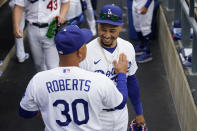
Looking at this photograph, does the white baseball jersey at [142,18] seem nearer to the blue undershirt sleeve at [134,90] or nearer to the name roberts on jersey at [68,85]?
the blue undershirt sleeve at [134,90]

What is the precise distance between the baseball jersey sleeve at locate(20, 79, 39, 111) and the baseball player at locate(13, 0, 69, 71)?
232 centimetres

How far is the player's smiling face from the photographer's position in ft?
12.0

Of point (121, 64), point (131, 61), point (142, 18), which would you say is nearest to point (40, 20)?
point (131, 61)

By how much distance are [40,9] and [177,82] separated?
7.02 ft

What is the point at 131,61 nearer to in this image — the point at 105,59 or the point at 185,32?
the point at 105,59

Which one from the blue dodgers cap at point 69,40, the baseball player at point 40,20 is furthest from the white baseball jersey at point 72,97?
the baseball player at point 40,20

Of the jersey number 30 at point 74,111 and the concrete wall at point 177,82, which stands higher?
the jersey number 30 at point 74,111

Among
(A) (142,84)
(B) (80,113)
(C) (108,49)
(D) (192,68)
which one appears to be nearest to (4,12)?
(A) (142,84)

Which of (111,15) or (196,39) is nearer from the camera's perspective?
(111,15)

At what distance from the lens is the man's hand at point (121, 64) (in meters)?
3.45

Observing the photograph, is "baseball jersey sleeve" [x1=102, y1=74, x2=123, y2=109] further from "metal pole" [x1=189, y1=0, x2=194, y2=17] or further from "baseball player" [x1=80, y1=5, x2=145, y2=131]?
"metal pole" [x1=189, y1=0, x2=194, y2=17]

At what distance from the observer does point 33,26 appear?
5.46 metres

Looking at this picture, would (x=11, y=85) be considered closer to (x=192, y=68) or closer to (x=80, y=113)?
(x=192, y=68)

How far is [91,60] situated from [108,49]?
0.64 feet
